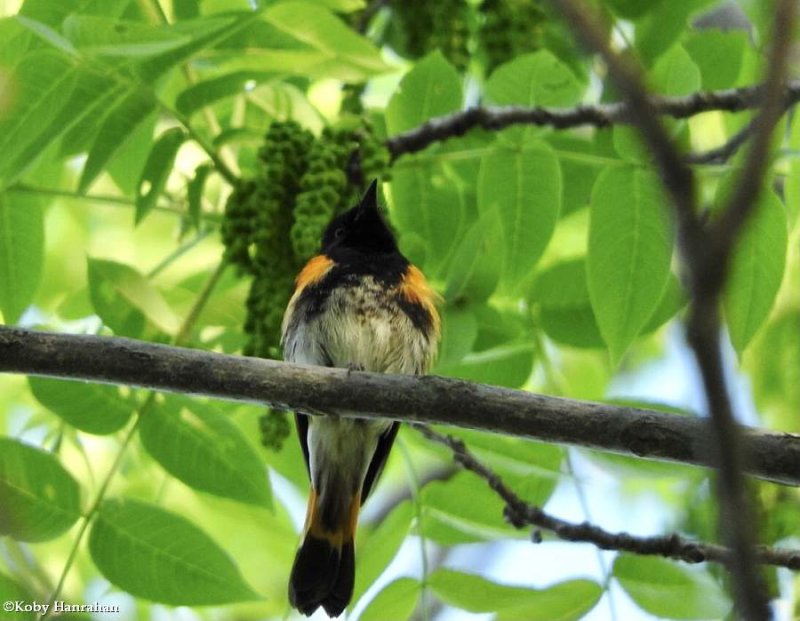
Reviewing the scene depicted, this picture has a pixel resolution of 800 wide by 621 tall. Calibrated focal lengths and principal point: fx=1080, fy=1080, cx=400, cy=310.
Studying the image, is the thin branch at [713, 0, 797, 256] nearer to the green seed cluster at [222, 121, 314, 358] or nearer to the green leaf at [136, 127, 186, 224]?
the green seed cluster at [222, 121, 314, 358]

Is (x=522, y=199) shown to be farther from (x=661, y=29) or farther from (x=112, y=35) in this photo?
(x=112, y=35)

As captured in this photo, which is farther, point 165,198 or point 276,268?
point 165,198

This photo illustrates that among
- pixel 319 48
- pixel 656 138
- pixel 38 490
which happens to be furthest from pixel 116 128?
pixel 656 138

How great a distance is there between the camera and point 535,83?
11.2ft

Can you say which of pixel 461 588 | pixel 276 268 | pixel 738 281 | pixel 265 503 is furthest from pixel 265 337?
pixel 738 281

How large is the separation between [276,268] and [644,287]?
115cm

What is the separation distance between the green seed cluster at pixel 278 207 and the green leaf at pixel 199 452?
18 centimetres

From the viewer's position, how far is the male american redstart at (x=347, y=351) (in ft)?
12.7

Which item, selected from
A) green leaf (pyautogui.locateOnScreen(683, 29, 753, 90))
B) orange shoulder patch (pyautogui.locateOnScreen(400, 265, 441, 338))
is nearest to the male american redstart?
orange shoulder patch (pyautogui.locateOnScreen(400, 265, 441, 338))

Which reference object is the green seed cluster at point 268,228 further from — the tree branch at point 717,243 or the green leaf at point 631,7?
the tree branch at point 717,243

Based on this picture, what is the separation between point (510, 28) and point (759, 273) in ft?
4.83

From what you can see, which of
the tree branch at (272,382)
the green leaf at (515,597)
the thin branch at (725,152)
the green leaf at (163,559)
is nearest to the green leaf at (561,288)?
the thin branch at (725,152)

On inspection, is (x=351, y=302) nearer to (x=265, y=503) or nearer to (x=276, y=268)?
(x=276, y=268)

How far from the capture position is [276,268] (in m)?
3.42
